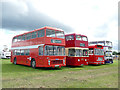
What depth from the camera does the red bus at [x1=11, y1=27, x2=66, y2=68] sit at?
42.8 ft

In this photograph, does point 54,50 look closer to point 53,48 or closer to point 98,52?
point 53,48

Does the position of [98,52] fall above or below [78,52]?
below

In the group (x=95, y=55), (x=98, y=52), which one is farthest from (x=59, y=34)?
(x=98, y=52)

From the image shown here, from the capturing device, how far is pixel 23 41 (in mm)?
17016

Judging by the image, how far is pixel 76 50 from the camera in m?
16.7

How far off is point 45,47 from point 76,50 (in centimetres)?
516

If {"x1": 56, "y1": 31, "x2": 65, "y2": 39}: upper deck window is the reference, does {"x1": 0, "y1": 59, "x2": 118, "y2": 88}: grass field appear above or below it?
below

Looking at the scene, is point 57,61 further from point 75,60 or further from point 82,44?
point 82,44

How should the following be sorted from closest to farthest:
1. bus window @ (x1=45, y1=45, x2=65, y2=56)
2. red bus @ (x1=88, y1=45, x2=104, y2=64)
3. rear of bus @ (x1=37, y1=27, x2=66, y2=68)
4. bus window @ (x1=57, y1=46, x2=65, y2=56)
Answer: rear of bus @ (x1=37, y1=27, x2=66, y2=68) → bus window @ (x1=45, y1=45, x2=65, y2=56) → bus window @ (x1=57, y1=46, x2=65, y2=56) → red bus @ (x1=88, y1=45, x2=104, y2=64)

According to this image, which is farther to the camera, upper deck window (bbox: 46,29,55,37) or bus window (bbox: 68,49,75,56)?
bus window (bbox: 68,49,75,56)

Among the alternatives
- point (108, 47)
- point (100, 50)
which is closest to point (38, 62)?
point (100, 50)

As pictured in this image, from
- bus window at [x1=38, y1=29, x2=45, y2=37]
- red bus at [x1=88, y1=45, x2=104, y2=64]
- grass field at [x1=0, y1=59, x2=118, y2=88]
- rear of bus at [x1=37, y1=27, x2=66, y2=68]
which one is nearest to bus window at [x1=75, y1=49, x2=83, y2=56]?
rear of bus at [x1=37, y1=27, x2=66, y2=68]

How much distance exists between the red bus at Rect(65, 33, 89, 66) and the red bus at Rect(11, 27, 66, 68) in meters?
2.58

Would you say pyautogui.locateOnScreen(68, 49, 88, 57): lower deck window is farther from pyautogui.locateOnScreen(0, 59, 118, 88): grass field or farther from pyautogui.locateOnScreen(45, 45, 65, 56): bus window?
pyautogui.locateOnScreen(0, 59, 118, 88): grass field
